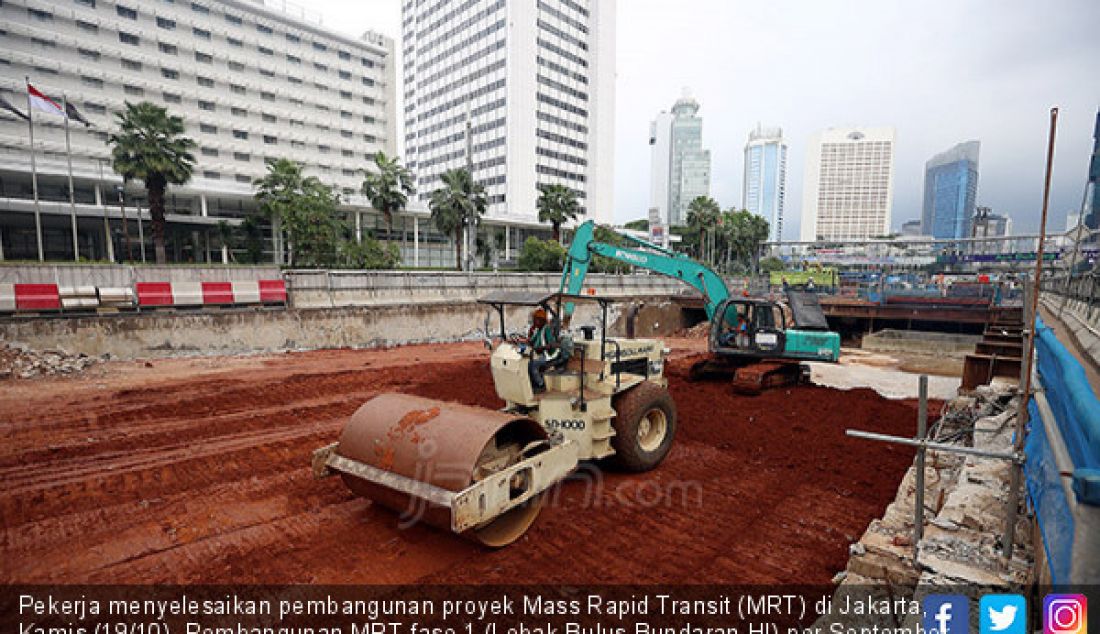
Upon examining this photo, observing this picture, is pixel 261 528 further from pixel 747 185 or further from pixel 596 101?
pixel 747 185

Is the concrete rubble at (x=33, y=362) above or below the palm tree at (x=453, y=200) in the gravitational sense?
below

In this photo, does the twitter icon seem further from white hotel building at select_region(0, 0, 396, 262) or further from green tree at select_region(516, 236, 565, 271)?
white hotel building at select_region(0, 0, 396, 262)

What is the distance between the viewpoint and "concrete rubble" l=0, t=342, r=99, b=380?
1186 cm

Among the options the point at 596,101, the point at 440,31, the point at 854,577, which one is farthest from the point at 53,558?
the point at 440,31

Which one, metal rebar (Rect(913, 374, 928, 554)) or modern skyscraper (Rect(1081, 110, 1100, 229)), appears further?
modern skyscraper (Rect(1081, 110, 1100, 229))

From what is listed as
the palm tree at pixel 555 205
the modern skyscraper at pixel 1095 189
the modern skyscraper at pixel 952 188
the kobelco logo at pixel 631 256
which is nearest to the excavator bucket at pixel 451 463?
the kobelco logo at pixel 631 256

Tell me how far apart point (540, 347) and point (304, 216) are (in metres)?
29.6

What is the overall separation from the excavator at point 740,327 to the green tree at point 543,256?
26.3m

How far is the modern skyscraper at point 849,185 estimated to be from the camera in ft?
407

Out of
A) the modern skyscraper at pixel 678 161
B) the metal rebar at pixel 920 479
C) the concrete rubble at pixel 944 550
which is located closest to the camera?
the concrete rubble at pixel 944 550

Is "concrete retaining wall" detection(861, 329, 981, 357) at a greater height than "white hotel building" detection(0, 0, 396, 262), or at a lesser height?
lesser

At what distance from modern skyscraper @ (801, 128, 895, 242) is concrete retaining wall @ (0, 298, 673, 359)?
128m

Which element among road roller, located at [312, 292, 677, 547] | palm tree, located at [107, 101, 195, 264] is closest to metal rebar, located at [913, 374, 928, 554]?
road roller, located at [312, 292, 677, 547]

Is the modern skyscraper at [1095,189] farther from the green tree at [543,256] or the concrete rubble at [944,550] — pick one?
the green tree at [543,256]
